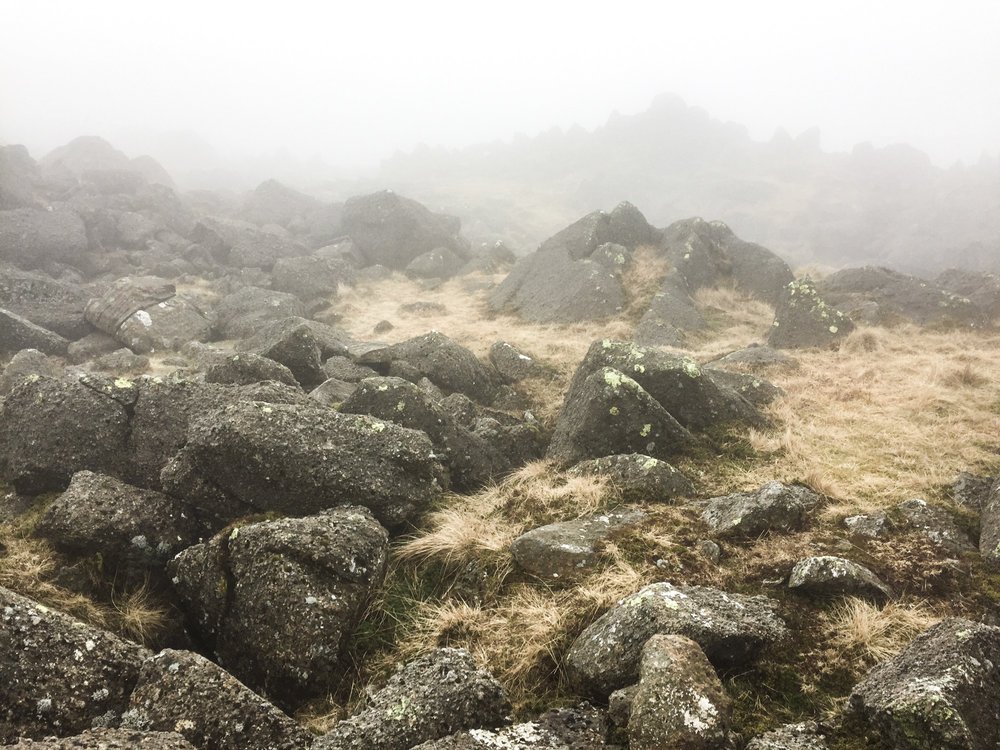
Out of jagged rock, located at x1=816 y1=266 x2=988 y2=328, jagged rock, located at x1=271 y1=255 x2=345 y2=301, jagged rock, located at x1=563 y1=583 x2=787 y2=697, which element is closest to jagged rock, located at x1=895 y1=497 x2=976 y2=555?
jagged rock, located at x1=563 y1=583 x2=787 y2=697

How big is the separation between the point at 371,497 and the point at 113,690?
3.45m

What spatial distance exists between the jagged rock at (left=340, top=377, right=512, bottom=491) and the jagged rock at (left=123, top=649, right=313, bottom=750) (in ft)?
17.3

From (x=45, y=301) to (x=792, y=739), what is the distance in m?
26.4

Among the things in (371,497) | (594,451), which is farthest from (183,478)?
(594,451)

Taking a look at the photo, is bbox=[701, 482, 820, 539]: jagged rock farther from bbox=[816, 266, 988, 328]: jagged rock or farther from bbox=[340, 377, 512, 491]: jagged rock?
bbox=[816, 266, 988, 328]: jagged rock

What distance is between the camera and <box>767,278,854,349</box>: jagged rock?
60.8 ft

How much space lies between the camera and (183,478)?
7500mm

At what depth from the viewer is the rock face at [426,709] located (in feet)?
14.6

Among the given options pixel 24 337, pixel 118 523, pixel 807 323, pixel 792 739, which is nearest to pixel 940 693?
pixel 792 739

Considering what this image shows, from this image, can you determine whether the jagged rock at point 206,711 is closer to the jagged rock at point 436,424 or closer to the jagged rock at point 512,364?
the jagged rock at point 436,424

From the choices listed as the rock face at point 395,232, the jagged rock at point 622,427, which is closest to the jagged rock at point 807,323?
the jagged rock at point 622,427

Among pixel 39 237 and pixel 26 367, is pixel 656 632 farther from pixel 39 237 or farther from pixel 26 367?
pixel 39 237

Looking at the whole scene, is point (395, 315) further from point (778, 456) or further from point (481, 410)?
point (778, 456)

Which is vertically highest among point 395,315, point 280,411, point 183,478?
point 280,411
